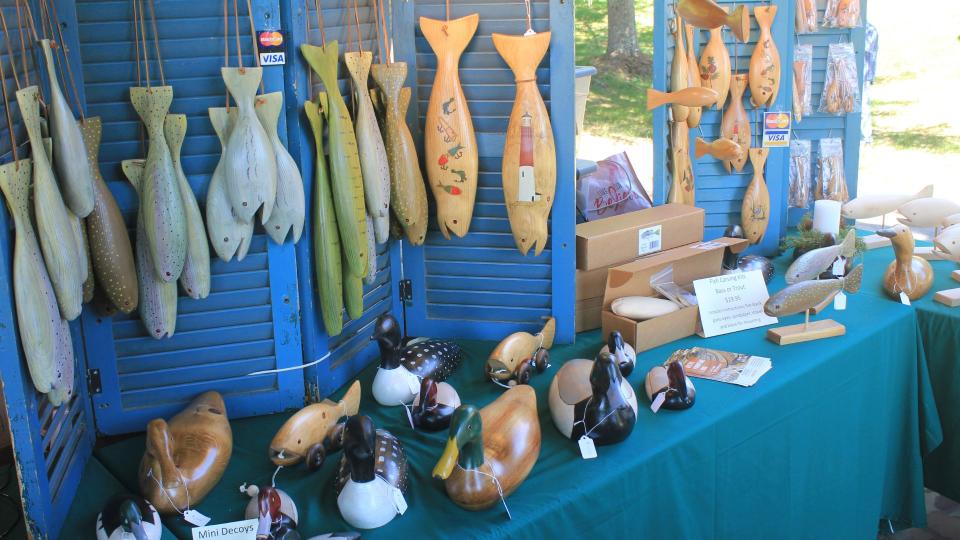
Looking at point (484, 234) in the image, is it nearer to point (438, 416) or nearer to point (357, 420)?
point (438, 416)

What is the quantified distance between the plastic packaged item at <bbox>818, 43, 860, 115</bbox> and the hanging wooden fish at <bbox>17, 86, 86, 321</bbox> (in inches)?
114

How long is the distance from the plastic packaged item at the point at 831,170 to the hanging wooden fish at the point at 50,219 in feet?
9.51

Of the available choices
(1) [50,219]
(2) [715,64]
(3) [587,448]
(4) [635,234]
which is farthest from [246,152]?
(2) [715,64]

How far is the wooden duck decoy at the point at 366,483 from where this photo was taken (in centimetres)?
168

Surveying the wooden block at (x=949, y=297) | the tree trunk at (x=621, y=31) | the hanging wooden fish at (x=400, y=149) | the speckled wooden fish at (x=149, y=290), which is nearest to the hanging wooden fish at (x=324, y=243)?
the hanging wooden fish at (x=400, y=149)

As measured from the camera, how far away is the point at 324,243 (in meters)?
2.20

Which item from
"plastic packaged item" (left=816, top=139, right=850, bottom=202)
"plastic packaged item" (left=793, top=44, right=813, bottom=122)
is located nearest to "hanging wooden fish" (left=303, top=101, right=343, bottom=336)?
A: "plastic packaged item" (left=793, top=44, right=813, bottom=122)

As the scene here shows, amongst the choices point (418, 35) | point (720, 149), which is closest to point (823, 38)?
point (720, 149)

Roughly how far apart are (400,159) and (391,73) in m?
0.23

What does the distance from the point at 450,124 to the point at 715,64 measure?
4.10ft

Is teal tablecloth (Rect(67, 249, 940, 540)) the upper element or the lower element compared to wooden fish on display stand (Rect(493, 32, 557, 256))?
lower

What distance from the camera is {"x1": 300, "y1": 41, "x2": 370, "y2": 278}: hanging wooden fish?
6.97 ft

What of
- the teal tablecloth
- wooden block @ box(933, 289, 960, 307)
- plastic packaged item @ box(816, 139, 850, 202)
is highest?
plastic packaged item @ box(816, 139, 850, 202)

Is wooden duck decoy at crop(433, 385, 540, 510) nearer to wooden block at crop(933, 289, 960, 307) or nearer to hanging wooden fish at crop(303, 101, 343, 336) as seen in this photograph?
hanging wooden fish at crop(303, 101, 343, 336)
